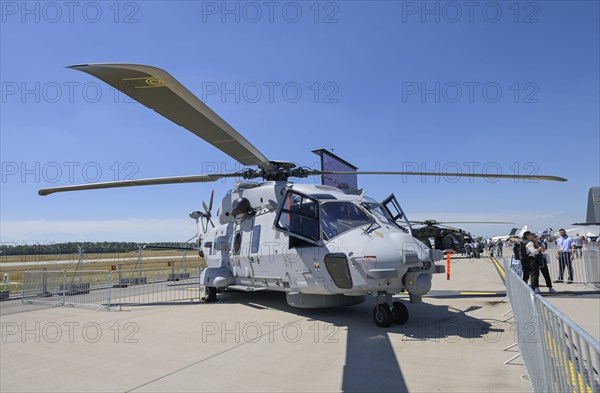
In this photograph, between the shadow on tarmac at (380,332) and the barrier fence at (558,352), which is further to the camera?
the shadow on tarmac at (380,332)

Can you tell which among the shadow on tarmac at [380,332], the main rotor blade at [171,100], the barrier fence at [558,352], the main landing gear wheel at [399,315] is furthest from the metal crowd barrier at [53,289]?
the barrier fence at [558,352]

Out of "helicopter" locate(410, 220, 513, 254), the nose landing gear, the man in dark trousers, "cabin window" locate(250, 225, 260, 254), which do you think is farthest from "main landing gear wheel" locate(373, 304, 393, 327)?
"helicopter" locate(410, 220, 513, 254)

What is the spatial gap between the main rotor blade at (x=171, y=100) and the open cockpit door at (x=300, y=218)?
1.29 meters

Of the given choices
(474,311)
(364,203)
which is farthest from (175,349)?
(474,311)

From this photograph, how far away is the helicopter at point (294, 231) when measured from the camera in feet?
19.0

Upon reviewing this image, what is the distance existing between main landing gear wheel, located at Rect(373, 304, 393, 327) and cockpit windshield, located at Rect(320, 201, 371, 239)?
153 centimetres

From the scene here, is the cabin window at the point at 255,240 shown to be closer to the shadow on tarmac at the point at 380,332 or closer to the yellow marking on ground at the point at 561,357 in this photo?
the shadow on tarmac at the point at 380,332

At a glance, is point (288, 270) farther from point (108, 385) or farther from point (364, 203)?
point (108, 385)

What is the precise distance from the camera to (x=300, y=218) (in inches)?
315

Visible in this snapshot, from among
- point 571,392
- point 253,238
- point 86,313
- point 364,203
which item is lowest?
point 86,313

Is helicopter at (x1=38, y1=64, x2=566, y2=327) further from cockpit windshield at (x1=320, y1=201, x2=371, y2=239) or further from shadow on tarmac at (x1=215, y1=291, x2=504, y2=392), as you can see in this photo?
shadow on tarmac at (x1=215, y1=291, x2=504, y2=392)

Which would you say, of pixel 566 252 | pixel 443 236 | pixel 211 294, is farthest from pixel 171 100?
pixel 443 236

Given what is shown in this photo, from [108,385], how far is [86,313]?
18.9 feet

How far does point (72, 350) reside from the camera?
6.11 metres
